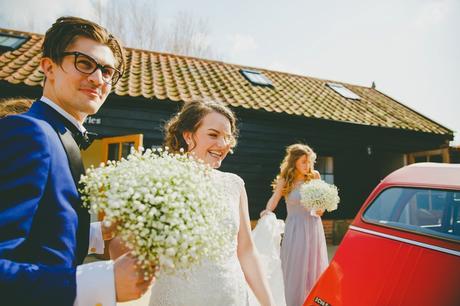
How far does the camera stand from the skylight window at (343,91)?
12.4m

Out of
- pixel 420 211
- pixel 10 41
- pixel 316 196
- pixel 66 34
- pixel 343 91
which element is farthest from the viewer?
pixel 343 91

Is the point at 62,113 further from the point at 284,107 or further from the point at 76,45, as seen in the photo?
the point at 284,107

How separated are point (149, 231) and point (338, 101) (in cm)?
1162

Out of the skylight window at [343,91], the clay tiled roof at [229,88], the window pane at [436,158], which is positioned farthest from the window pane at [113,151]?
the window pane at [436,158]

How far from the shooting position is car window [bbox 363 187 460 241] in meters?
2.58

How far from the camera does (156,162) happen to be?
124cm

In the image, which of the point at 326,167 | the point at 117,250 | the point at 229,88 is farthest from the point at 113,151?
the point at 326,167

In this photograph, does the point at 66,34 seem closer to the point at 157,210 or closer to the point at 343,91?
the point at 157,210

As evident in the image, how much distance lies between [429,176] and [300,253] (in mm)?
2613

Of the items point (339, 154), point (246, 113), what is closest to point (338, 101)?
point (339, 154)

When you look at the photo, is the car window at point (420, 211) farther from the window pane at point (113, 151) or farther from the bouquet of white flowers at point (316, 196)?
the window pane at point (113, 151)

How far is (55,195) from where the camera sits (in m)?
1.00

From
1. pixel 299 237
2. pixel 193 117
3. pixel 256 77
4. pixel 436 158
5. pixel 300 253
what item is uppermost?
pixel 256 77

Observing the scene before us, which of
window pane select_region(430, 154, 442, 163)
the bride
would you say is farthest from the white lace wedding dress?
window pane select_region(430, 154, 442, 163)
